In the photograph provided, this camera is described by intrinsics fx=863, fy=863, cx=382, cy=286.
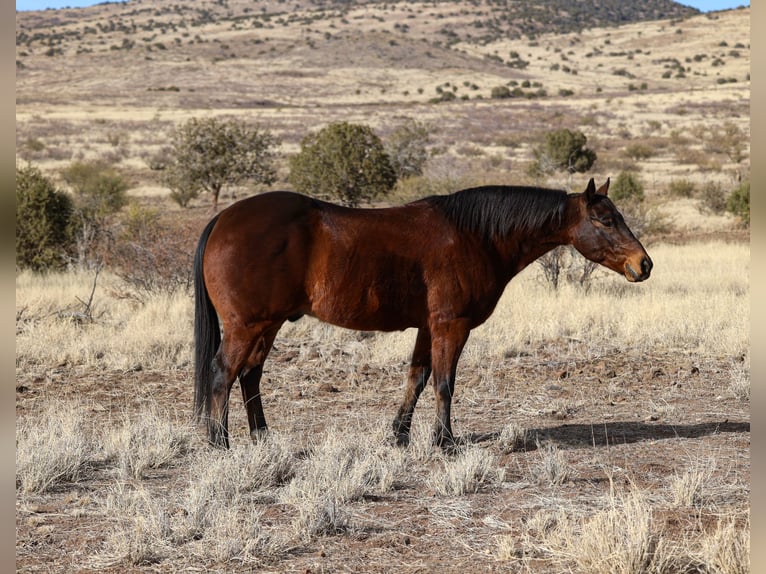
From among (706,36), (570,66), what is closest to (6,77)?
(570,66)

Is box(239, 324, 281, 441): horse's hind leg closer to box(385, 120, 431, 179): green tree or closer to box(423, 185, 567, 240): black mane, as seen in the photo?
box(423, 185, 567, 240): black mane

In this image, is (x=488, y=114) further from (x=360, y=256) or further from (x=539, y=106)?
(x=360, y=256)

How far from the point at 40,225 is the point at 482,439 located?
35.2ft

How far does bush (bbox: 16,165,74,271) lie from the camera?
48.3 feet

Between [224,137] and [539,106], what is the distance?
146ft

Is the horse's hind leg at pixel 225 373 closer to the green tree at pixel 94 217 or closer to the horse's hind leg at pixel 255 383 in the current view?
the horse's hind leg at pixel 255 383

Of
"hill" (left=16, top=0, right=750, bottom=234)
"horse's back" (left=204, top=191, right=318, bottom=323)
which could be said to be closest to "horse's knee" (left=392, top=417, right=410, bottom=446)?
"horse's back" (left=204, top=191, right=318, bottom=323)

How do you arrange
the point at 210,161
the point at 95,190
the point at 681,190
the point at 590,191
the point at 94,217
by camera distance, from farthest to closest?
the point at 681,190 → the point at 210,161 → the point at 95,190 → the point at 94,217 → the point at 590,191

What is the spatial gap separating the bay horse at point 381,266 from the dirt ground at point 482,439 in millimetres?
636

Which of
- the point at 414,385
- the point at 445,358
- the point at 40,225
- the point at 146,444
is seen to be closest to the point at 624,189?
the point at 40,225

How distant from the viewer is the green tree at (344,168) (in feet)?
67.4

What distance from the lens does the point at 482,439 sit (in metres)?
6.66

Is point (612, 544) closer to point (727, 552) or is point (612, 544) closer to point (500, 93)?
point (727, 552)

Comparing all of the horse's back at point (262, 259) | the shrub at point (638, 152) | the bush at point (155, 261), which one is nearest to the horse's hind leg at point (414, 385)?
the horse's back at point (262, 259)
